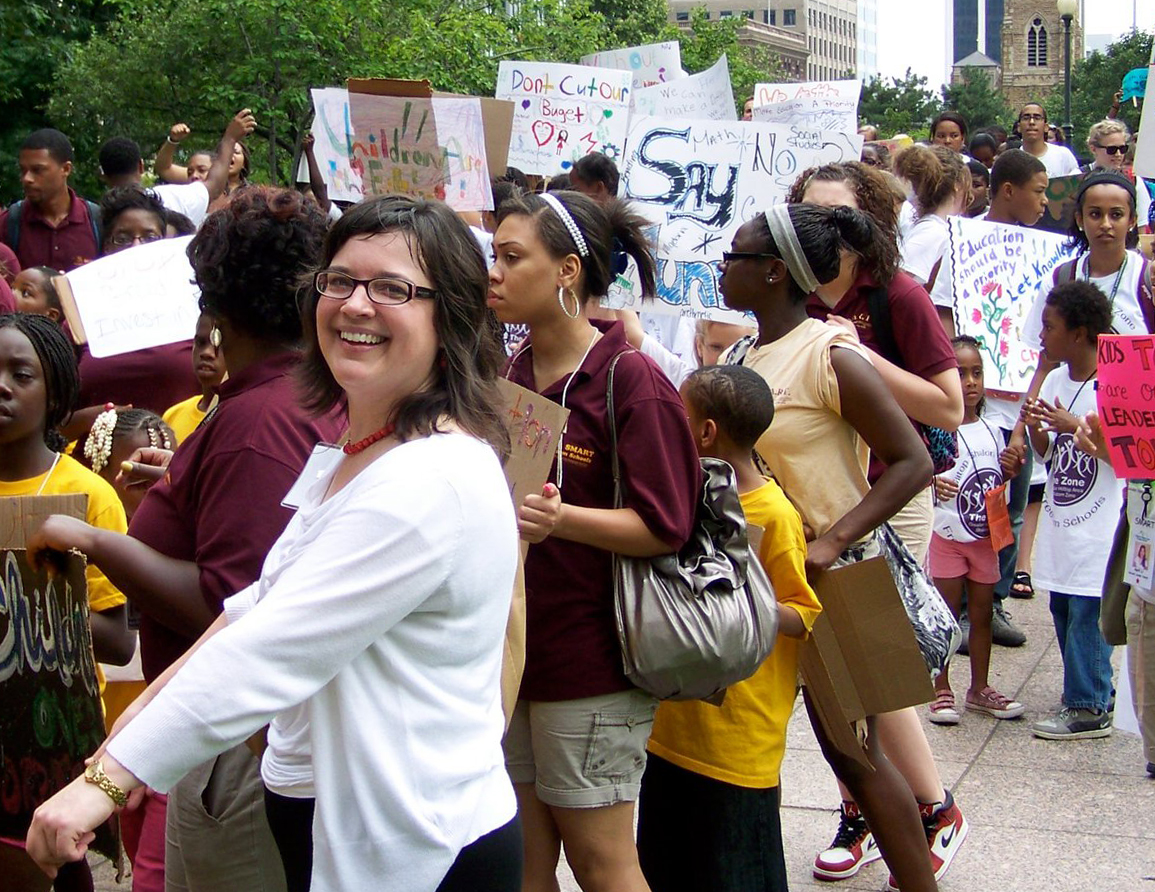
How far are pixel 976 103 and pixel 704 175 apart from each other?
191 ft

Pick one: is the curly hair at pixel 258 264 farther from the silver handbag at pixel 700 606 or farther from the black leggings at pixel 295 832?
the black leggings at pixel 295 832

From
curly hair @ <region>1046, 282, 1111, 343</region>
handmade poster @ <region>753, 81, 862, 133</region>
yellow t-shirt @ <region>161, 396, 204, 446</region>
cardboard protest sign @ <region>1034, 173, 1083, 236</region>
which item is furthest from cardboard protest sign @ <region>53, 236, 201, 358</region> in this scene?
cardboard protest sign @ <region>1034, 173, 1083, 236</region>

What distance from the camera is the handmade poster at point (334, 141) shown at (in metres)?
7.52

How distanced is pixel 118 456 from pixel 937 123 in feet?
34.0

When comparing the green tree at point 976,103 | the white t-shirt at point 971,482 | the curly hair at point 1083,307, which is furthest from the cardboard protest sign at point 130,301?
the green tree at point 976,103

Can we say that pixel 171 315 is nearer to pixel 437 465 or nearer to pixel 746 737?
pixel 746 737

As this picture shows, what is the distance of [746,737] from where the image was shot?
360 centimetres

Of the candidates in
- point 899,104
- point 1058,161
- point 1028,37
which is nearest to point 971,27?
point 1028,37

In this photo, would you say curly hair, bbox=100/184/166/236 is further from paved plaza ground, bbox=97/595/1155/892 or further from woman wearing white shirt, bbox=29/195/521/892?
woman wearing white shirt, bbox=29/195/521/892

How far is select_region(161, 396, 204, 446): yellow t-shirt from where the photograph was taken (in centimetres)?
431

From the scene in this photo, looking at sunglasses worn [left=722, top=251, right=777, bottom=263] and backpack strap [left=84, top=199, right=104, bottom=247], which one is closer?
sunglasses worn [left=722, top=251, right=777, bottom=263]

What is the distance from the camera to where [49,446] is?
12.7 feet

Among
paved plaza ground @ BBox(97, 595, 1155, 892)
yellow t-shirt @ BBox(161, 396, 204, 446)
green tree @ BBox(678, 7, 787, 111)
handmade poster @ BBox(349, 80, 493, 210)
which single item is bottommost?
paved plaza ground @ BBox(97, 595, 1155, 892)

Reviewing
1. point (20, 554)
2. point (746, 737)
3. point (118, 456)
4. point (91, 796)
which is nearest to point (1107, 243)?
point (746, 737)
